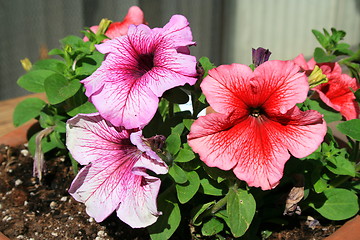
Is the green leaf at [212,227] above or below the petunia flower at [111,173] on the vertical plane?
below

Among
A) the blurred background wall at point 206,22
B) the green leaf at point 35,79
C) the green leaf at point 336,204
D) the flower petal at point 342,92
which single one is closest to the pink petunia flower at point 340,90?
the flower petal at point 342,92

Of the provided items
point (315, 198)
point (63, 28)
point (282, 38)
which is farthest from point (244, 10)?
point (315, 198)

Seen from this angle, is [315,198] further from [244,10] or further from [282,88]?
[244,10]

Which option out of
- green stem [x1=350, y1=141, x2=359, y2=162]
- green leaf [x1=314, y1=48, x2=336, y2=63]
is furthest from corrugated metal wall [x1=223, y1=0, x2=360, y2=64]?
green stem [x1=350, y1=141, x2=359, y2=162]

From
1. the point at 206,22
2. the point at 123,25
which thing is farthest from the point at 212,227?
the point at 206,22

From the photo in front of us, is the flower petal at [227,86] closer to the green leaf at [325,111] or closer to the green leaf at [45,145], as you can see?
the green leaf at [325,111]

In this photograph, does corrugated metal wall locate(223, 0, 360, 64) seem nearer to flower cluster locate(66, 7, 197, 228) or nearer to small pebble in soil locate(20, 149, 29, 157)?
small pebble in soil locate(20, 149, 29, 157)

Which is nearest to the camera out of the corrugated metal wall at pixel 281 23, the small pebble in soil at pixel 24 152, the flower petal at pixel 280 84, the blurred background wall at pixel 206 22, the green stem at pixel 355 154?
the flower petal at pixel 280 84
